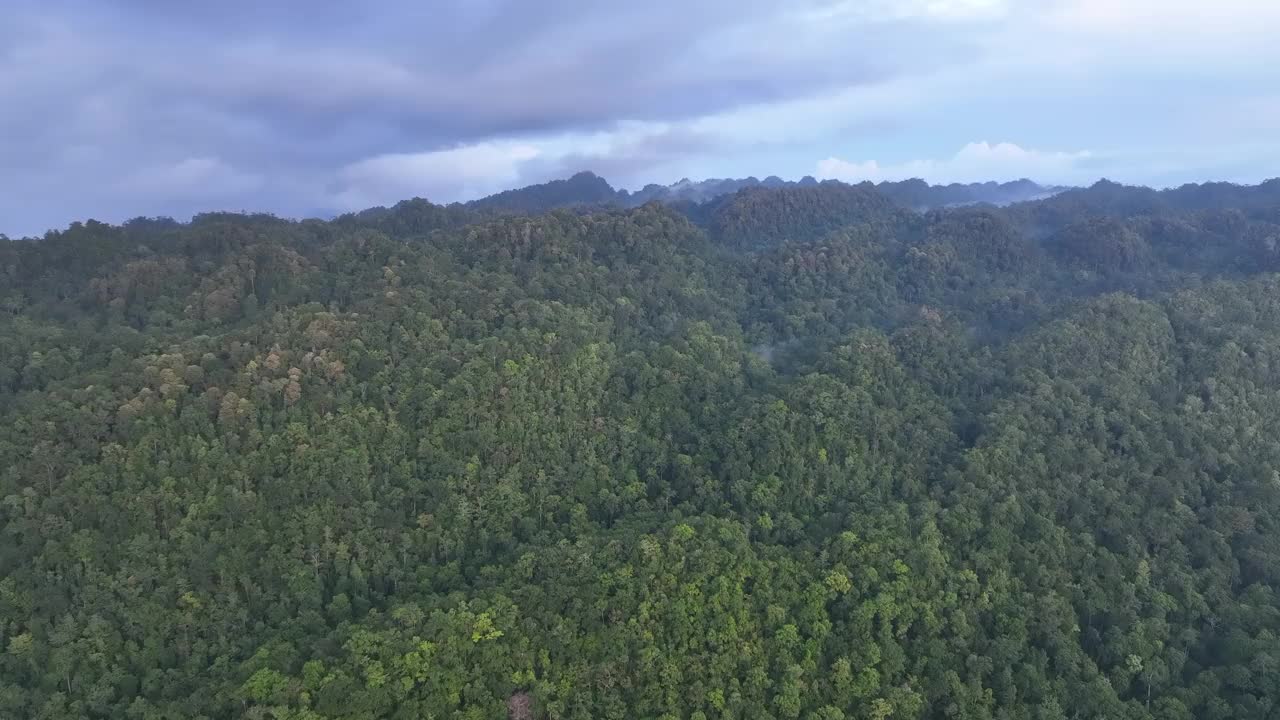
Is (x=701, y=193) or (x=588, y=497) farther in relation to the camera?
(x=701, y=193)

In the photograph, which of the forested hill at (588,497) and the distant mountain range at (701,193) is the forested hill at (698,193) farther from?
the forested hill at (588,497)

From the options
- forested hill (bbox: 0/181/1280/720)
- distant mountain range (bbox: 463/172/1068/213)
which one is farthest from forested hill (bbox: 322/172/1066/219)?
forested hill (bbox: 0/181/1280/720)

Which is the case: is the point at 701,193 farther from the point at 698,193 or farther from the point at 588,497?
the point at 588,497

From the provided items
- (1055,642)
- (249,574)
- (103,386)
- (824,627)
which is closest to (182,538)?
(249,574)

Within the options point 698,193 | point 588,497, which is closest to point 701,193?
point 698,193

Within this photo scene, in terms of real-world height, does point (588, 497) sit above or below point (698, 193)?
below

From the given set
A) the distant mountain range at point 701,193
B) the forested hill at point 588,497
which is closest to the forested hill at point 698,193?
the distant mountain range at point 701,193
